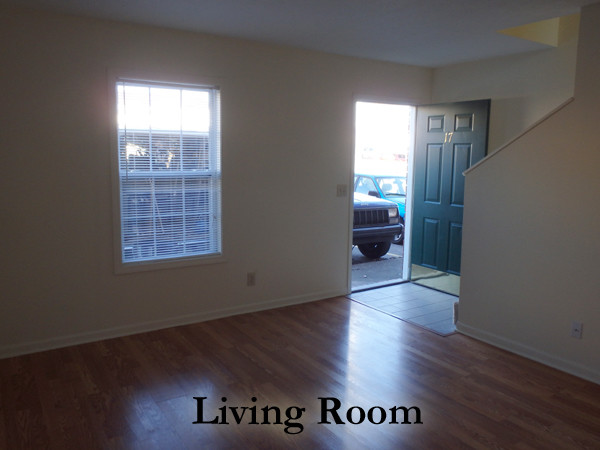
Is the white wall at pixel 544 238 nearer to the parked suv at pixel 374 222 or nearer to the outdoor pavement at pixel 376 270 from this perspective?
the outdoor pavement at pixel 376 270

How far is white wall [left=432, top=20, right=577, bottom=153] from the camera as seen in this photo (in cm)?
393

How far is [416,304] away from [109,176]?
2922 mm

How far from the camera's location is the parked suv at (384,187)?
7262 mm

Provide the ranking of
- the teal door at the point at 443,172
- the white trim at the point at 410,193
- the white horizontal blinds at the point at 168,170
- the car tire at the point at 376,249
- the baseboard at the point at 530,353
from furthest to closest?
the car tire at the point at 376,249 < the white trim at the point at 410,193 < the teal door at the point at 443,172 < the white horizontal blinds at the point at 168,170 < the baseboard at the point at 530,353

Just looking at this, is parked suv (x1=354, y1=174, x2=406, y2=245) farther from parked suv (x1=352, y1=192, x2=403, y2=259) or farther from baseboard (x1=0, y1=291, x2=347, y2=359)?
baseboard (x1=0, y1=291, x2=347, y2=359)

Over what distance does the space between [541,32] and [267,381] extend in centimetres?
338

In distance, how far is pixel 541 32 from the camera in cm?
387

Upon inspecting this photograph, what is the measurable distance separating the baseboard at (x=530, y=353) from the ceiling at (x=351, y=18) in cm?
223

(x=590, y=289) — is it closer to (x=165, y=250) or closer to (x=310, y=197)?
(x=310, y=197)

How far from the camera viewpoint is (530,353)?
3408mm

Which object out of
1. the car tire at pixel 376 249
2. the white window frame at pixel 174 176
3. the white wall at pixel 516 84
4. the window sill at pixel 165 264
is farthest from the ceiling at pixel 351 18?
the car tire at pixel 376 249

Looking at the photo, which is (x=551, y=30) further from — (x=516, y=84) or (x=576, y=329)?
(x=576, y=329)

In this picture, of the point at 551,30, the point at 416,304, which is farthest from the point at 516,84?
the point at 416,304

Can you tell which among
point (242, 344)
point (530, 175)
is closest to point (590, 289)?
point (530, 175)
